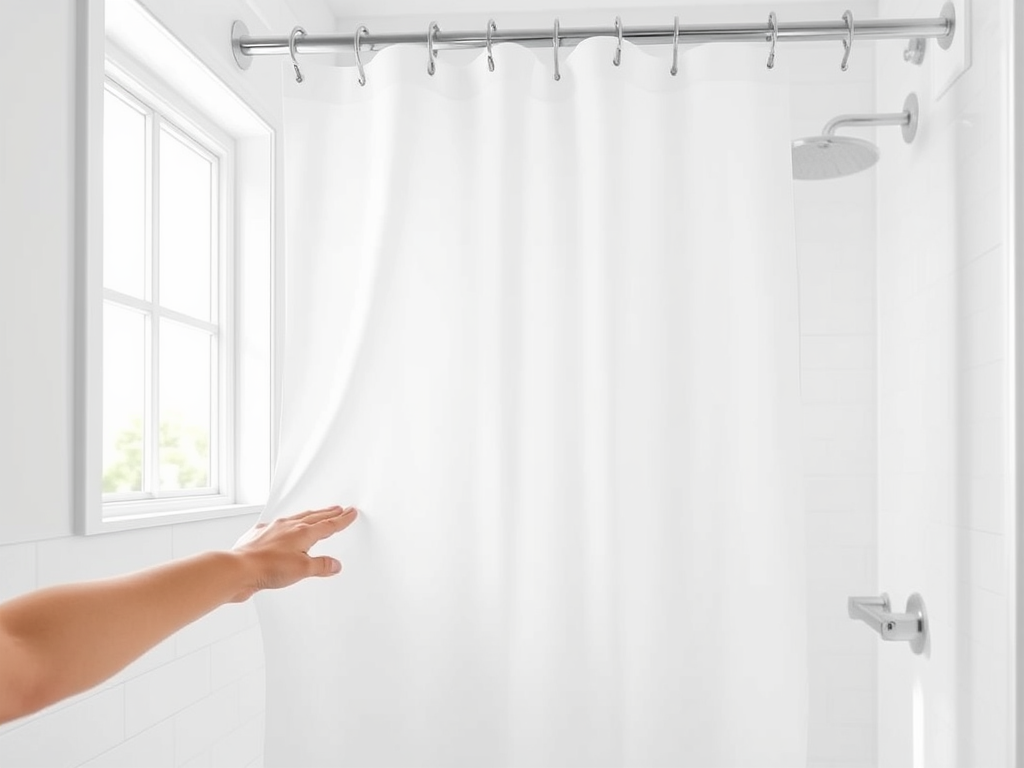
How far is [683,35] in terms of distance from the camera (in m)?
1.35

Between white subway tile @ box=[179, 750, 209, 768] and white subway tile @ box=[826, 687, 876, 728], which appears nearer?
white subway tile @ box=[179, 750, 209, 768]

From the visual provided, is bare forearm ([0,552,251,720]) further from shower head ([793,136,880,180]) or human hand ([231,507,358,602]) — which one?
shower head ([793,136,880,180])

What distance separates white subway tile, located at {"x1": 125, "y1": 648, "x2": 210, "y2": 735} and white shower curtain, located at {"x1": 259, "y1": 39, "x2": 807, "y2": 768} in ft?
0.75

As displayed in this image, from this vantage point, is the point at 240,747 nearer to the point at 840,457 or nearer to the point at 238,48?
the point at 238,48

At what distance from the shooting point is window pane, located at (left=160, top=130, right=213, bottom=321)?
72.7 inches

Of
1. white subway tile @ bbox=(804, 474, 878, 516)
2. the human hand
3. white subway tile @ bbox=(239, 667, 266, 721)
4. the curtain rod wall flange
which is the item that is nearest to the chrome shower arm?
the curtain rod wall flange

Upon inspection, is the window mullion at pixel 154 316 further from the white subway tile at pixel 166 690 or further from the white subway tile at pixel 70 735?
the white subway tile at pixel 70 735

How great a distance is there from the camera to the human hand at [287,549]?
3.76 ft

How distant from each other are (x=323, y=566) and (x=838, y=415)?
5.44 feet

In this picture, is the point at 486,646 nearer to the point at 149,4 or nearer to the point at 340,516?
the point at 340,516

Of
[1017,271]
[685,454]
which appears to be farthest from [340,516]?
[1017,271]

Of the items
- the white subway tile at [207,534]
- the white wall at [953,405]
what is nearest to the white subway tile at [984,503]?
the white wall at [953,405]

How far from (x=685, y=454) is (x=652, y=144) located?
48 centimetres

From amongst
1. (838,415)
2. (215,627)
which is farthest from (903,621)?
(215,627)
